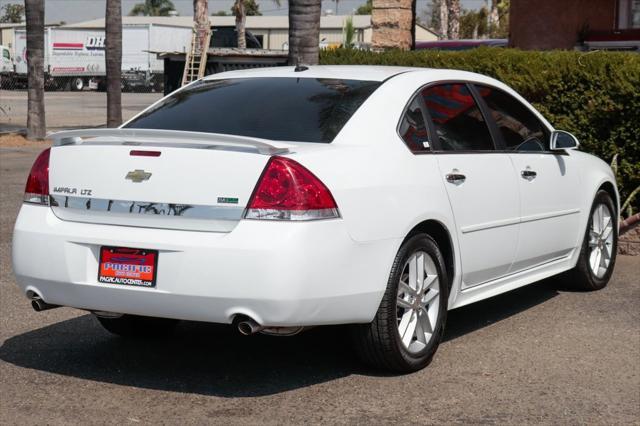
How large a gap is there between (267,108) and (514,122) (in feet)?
6.60

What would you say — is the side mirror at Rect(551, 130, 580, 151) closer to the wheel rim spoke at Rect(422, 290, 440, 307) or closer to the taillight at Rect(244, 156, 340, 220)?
the wheel rim spoke at Rect(422, 290, 440, 307)

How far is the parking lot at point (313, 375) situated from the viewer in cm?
536

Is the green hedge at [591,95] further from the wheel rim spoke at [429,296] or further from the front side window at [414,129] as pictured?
the wheel rim spoke at [429,296]

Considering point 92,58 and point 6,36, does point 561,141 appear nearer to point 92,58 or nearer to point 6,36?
point 92,58

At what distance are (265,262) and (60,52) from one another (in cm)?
5511

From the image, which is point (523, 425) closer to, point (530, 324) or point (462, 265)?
point (462, 265)

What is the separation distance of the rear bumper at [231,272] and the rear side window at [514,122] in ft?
6.12

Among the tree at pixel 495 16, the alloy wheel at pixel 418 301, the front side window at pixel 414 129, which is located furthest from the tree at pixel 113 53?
Answer: the tree at pixel 495 16

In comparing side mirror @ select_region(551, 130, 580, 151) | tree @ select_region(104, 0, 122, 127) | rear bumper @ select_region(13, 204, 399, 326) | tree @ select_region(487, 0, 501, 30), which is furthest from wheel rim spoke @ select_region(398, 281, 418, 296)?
tree @ select_region(487, 0, 501, 30)

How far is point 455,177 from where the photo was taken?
6406 mm

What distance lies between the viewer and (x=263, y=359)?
6.36 meters

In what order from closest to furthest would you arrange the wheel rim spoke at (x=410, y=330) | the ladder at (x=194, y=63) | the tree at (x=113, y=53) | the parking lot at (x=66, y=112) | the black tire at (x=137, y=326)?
the wheel rim spoke at (x=410, y=330)
the black tire at (x=137, y=326)
the tree at (x=113, y=53)
the ladder at (x=194, y=63)
the parking lot at (x=66, y=112)

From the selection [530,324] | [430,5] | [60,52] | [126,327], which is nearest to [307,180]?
[126,327]

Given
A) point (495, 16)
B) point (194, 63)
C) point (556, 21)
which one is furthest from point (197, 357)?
point (495, 16)
